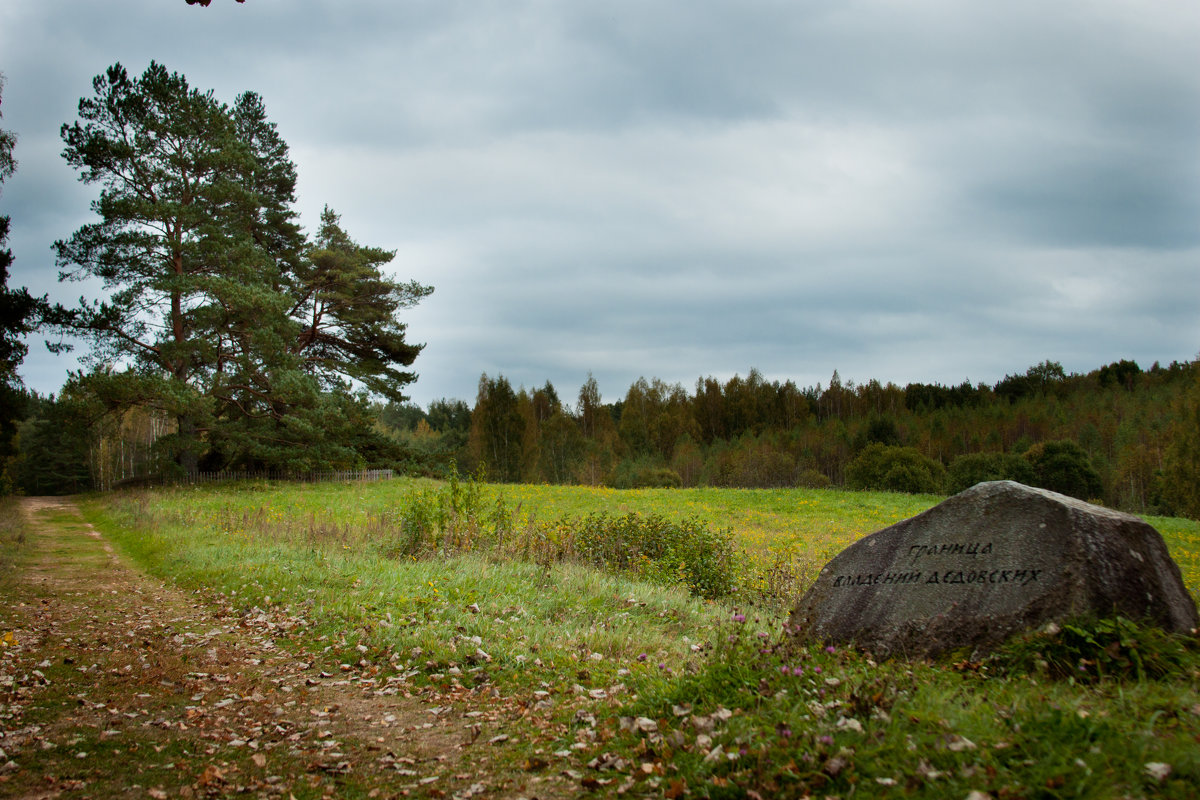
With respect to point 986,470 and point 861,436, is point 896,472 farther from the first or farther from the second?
point 861,436

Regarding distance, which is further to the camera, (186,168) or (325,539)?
(186,168)

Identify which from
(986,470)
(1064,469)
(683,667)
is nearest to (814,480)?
(986,470)

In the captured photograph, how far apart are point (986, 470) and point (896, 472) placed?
194 inches

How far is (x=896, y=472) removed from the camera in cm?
4028

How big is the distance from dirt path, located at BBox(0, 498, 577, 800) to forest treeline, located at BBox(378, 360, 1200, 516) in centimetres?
1967

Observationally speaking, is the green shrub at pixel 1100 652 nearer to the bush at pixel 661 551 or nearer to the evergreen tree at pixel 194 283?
the bush at pixel 661 551

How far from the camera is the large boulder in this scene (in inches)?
198

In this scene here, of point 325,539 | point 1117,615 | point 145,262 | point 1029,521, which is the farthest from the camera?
point 145,262

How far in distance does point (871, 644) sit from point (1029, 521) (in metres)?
1.60

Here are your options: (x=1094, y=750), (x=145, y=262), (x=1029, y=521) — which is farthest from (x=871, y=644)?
(x=145, y=262)

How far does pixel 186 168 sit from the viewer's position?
31938 mm

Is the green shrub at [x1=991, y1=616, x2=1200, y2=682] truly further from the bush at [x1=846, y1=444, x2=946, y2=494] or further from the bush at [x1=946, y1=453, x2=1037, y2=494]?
the bush at [x1=846, y1=444, x2=946, y2=494]

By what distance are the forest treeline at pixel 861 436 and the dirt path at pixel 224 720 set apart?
774 inches

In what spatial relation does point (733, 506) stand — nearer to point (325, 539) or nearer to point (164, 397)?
point (325, 539)
